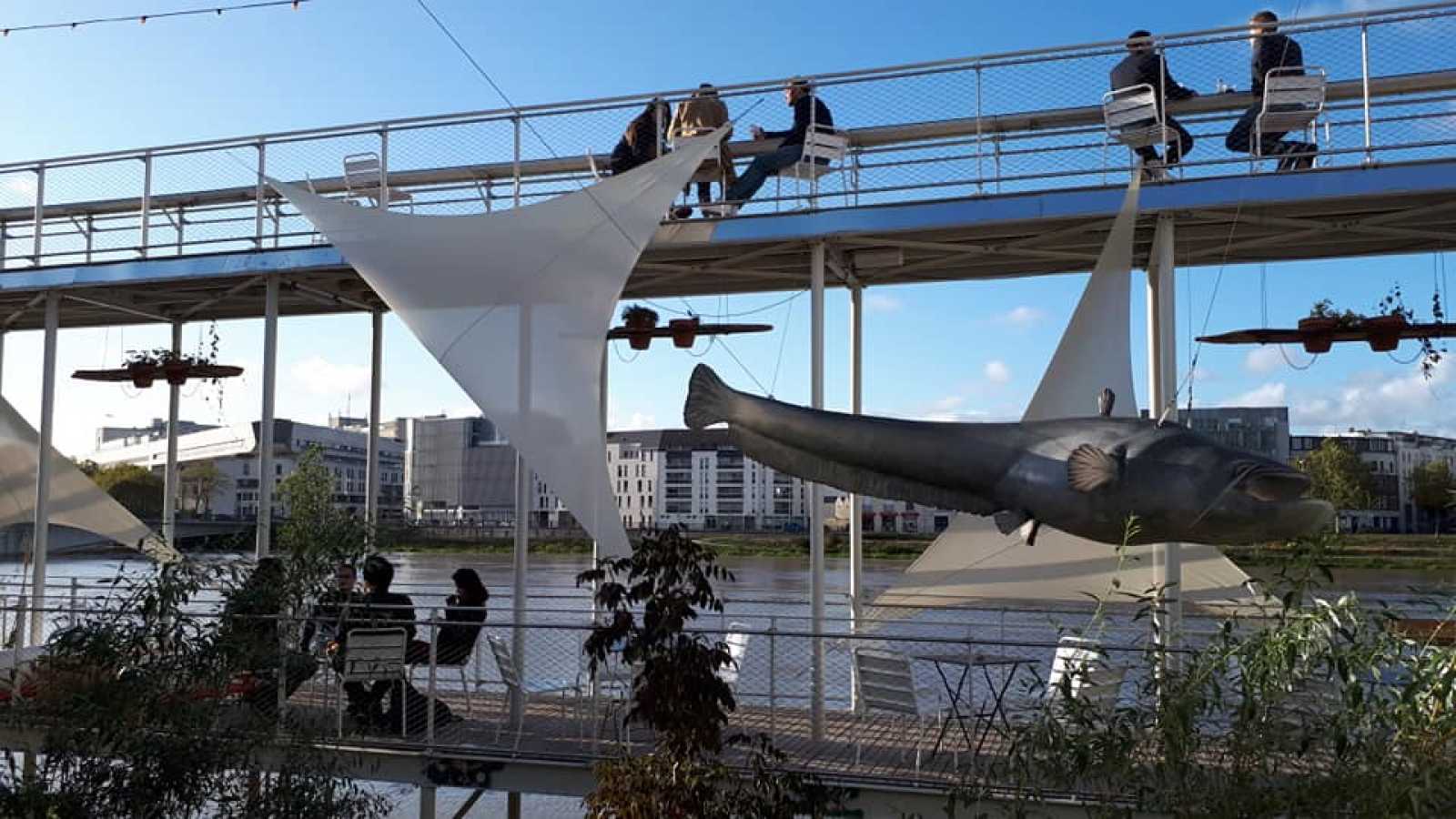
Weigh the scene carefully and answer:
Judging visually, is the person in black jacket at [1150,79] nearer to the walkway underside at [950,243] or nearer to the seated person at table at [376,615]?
the walkway underside at [950,243]

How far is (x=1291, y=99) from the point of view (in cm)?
805

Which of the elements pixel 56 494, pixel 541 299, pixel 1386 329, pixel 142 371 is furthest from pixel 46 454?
pixel 1386 329

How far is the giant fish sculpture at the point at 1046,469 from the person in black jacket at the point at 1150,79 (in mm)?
3644

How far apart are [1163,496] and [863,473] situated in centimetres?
146

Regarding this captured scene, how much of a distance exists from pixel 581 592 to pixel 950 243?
34.9ft

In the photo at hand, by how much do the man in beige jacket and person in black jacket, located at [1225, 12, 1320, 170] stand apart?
3765 millimetres

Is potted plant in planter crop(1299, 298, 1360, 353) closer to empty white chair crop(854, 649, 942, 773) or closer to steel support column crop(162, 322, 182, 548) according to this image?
empty white chair crop(854, 649, 942, 773)

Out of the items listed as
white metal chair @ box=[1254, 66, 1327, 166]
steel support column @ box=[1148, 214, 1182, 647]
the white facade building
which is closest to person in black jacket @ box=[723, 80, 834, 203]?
steel support column @ box=[1148, 214, 1182, 647]

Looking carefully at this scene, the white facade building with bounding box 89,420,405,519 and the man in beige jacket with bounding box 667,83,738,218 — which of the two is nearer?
the man in beige jacket with bounding box 667,83,738,218

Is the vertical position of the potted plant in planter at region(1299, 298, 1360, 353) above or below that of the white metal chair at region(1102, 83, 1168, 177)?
below

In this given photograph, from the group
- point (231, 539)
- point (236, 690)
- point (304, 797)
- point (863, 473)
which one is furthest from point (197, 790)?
point (863, 473)

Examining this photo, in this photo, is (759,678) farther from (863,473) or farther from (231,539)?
(863,473)

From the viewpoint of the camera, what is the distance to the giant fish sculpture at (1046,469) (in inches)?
193

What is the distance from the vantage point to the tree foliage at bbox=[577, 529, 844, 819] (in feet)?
16.7
